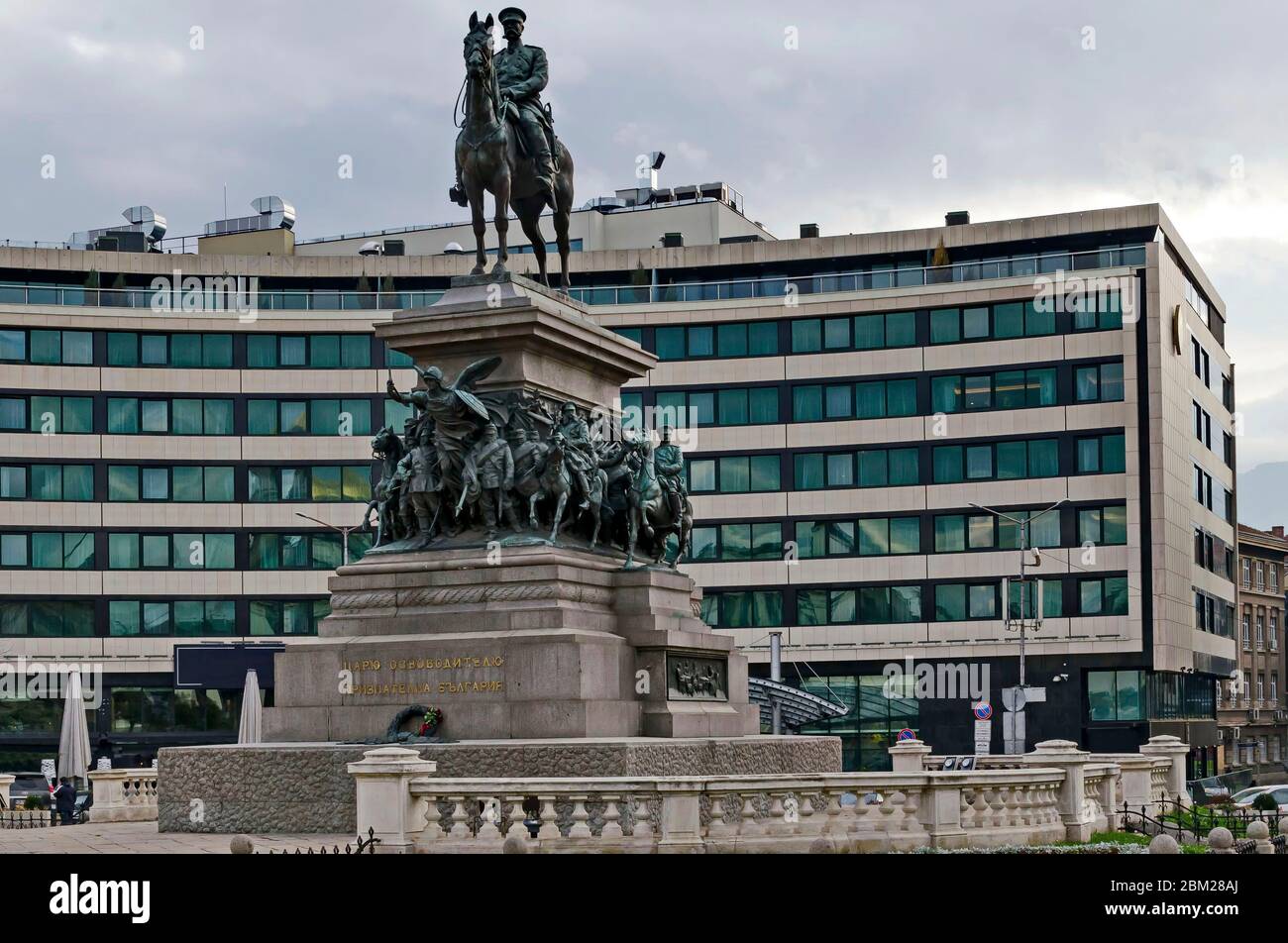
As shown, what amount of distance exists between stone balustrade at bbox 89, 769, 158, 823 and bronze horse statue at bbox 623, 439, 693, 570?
989 cm

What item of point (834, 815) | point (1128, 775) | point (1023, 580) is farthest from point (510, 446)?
point (1023, 580)

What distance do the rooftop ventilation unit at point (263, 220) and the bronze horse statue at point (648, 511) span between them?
78.6 metres

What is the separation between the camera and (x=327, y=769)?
26125 mm

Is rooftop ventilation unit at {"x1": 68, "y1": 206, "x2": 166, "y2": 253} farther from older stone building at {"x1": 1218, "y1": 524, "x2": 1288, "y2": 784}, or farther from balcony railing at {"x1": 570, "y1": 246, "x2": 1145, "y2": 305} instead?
older stone building at {"x1": 1218, "y1": 524, "x2": 1288, "y2": 784}

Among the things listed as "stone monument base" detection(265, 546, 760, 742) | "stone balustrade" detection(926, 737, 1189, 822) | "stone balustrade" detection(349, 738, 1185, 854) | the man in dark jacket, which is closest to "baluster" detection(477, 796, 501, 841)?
"stone balustrade" detection(349, 738, 1185, 854)

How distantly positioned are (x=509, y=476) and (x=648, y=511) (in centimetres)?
244

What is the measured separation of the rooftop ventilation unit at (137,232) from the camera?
4003 inches

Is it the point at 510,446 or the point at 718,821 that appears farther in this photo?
the point at 510,446

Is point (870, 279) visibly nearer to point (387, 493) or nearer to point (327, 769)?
point (387, 493)

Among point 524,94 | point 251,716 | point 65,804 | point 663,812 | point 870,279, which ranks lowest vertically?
point 65,804

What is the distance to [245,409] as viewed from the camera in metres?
91.6

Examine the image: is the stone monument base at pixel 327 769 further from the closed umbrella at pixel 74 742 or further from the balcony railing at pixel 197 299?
the balcony railing at pixel 197 299

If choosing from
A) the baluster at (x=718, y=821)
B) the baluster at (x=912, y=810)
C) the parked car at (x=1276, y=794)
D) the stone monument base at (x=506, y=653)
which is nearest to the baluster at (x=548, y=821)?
the baluster at (x=718, y=821)

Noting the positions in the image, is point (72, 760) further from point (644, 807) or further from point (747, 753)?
point (644, 807)
